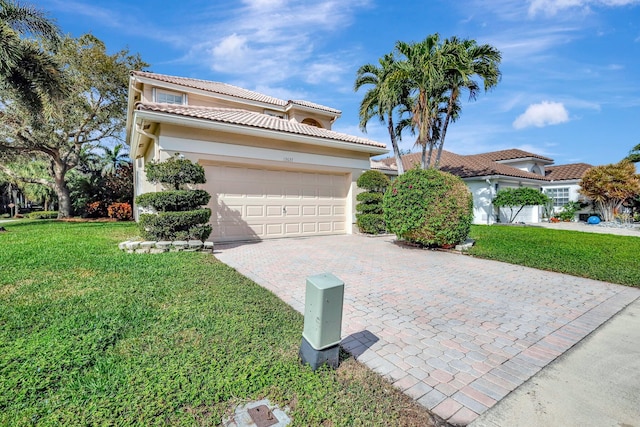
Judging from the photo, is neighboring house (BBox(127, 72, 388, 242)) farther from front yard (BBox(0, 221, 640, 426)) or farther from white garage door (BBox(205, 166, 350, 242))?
front yard (BBox(0, 221, 640, 426))

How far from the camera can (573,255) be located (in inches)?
307

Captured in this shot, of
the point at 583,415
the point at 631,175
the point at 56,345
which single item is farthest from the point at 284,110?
the point at 631,175

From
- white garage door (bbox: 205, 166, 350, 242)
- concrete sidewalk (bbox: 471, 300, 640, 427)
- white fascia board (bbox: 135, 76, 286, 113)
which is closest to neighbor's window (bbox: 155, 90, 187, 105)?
white fascia board (bbox: 135, 76, 286, 113)

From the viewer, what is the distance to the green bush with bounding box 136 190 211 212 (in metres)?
7.21

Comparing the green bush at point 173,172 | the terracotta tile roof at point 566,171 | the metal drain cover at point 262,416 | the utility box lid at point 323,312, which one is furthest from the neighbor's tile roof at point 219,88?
the terracotta tile roof at point 566,171

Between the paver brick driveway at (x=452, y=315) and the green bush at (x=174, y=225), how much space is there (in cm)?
104

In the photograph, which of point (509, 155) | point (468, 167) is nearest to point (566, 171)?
point (509, 155)

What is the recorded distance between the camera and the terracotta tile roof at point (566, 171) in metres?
23.5

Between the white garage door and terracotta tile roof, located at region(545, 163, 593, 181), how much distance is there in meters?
21.7

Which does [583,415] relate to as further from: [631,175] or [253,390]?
[631,175]

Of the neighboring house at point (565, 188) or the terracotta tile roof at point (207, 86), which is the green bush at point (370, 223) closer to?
the terracotta tile roof at point (207, 86)

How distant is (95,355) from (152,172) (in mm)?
5838

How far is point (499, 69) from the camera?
1245 centimetres

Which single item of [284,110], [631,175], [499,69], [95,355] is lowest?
[95,355]
